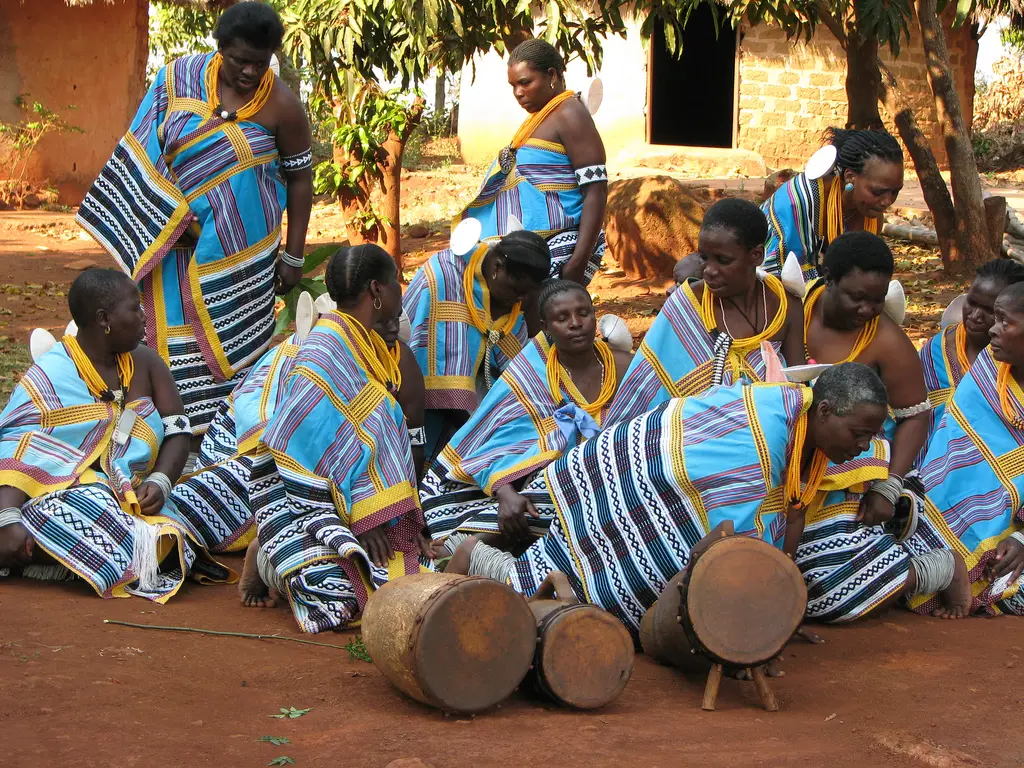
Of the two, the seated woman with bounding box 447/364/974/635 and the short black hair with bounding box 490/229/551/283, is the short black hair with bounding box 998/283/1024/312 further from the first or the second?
the short black hair with bounding box 490/229/551/283

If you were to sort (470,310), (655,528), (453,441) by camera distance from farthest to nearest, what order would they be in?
(470,310), (453,441), (655,528)

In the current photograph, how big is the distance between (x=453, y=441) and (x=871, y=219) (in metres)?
2.25

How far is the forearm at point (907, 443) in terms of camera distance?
15.0 ft

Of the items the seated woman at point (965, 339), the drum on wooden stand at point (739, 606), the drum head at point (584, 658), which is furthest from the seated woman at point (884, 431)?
the drum head at point (584, 658)

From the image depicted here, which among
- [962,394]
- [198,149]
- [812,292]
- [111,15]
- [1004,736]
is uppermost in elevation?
[111,15]

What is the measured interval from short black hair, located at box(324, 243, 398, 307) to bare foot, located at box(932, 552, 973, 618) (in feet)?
7.79

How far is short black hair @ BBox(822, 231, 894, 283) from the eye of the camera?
4508 mm

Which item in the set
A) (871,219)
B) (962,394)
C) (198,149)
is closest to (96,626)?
(198,149)

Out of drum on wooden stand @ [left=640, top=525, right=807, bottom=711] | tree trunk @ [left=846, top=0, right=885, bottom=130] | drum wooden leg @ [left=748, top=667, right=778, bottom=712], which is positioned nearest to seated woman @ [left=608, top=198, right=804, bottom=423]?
drum on wooden stand @ [left=640, top=525, right=807, bottom=711]

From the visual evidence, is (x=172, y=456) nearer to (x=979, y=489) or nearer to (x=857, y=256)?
(x=857, y=256)

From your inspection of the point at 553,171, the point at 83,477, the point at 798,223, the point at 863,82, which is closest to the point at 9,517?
the point at 83,477

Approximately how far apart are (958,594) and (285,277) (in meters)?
3.39

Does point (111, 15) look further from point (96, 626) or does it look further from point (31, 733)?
point (31, 733)

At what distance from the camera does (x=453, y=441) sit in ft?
15.7
